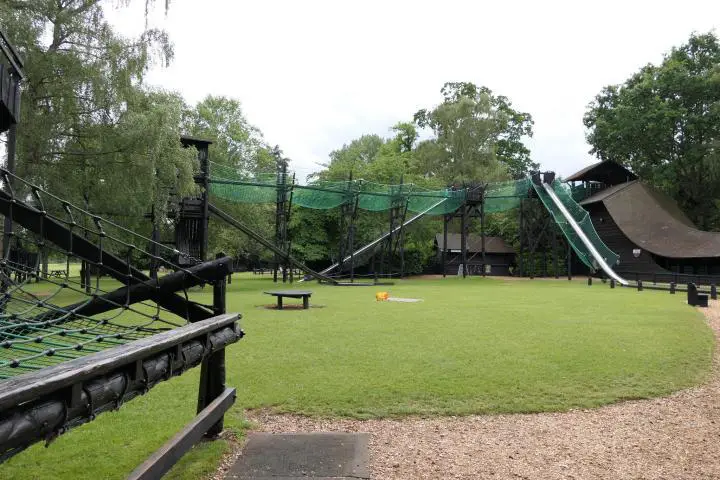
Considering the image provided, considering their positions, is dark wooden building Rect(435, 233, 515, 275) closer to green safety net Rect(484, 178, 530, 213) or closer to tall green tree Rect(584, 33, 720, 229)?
green safety net Rect(484, 178, 530, 213)

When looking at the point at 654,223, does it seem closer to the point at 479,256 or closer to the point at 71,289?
the point at 479,256

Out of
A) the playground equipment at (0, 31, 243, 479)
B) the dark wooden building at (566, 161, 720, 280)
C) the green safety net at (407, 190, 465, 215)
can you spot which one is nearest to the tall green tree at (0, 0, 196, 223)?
the playground equipment at (0, 31, 243, 479)

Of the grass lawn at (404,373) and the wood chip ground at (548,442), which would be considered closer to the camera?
the wood chip ground at (548,442)

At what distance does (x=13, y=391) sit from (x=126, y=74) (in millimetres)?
18803

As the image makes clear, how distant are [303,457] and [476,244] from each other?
44601 mm

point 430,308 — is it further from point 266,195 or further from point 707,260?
point 707,260

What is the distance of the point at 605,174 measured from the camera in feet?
136

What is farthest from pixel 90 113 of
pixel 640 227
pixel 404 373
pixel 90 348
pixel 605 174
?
pixel 605 174

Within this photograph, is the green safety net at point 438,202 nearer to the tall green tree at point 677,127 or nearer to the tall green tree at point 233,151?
the tall green tree at point 233,151

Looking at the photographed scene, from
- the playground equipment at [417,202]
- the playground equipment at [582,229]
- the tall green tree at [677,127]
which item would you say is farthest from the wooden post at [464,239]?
the tall green tree at [677,127]

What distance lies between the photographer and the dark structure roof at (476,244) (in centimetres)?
4612

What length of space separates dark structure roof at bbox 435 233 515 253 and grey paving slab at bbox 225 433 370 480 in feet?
136

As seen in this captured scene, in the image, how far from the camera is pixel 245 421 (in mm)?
5285

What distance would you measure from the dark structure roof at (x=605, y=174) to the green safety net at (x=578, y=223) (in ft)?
10.3
